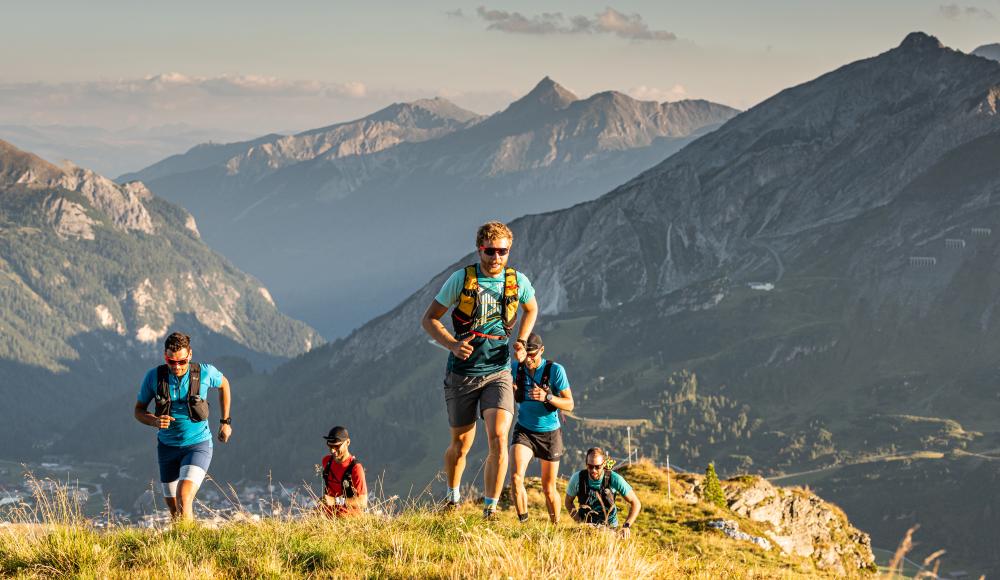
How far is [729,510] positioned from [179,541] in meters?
18.3

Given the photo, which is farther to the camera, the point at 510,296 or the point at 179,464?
the point at 179,464

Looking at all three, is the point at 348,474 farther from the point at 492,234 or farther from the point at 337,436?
the point at 492,234

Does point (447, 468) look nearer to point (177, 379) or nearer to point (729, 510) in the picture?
point (177, 379)

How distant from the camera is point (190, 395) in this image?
14.5 m

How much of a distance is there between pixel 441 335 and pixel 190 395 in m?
4.22

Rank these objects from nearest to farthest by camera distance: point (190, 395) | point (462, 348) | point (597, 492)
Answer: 1. point (462, 348)
2. point (190, 395)
3. point (597, 492)

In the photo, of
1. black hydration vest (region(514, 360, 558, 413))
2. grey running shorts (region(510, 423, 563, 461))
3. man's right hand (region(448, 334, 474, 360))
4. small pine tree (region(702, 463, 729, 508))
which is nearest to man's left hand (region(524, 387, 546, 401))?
black hydration vest (region(514, 360, 558, 413))

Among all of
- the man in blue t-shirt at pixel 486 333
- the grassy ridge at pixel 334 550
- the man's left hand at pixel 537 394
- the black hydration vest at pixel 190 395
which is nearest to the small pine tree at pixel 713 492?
the man's left hand at pixel 537 394

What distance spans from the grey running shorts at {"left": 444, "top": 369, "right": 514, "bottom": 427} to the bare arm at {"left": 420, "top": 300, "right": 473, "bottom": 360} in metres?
0.54

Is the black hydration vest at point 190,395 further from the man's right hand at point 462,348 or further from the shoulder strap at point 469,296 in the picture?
the shoulder strap at point 469,296

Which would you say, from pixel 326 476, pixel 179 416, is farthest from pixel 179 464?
pixel 326 476

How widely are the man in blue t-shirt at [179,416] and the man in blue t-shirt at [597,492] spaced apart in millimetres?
6224

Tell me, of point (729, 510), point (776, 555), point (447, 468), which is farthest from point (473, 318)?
point (729, 510)

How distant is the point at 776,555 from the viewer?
21.1 m
